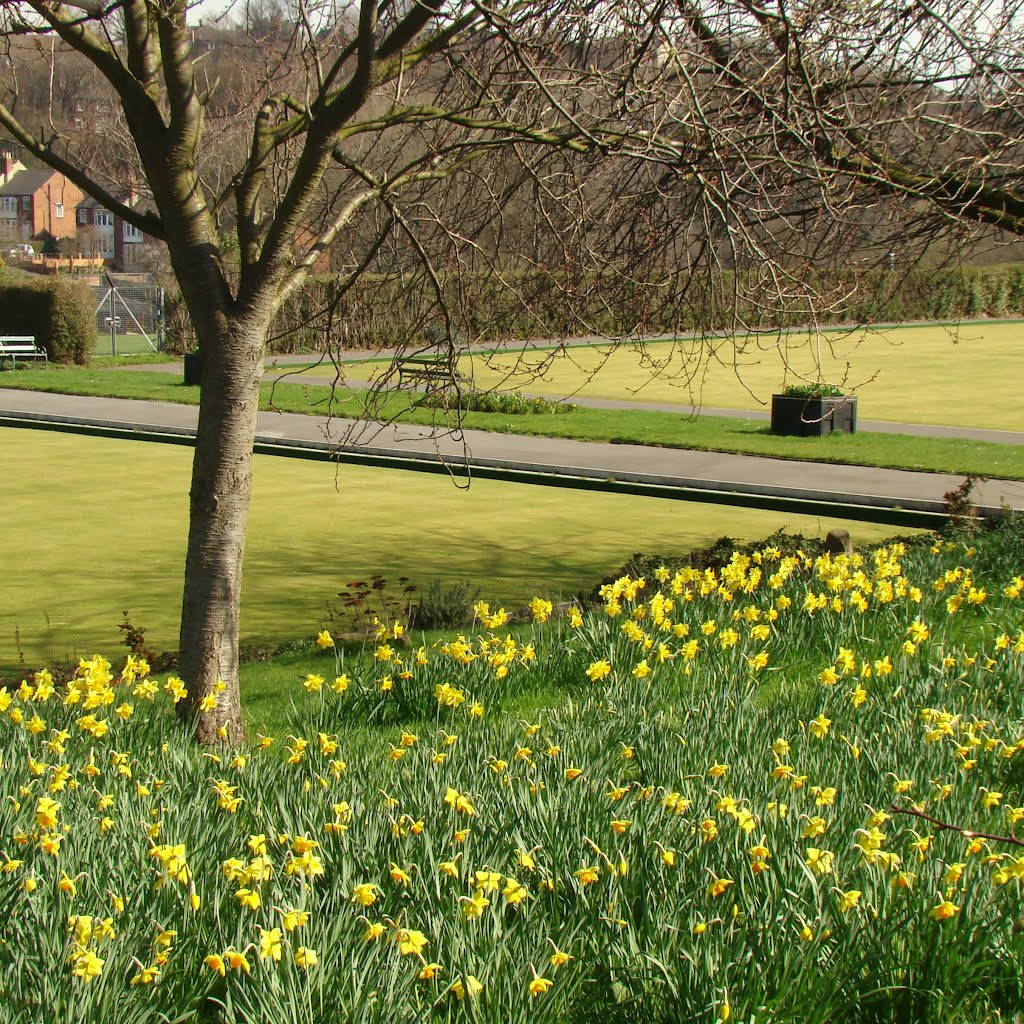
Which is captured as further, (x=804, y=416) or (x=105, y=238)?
(x=105, y=238)

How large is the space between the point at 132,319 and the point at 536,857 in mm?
43520

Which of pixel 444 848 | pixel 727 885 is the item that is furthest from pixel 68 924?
pixel 727 885

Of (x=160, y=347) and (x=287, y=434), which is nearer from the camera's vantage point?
(x=287, y=434)

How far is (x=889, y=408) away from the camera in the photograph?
24.4 metres

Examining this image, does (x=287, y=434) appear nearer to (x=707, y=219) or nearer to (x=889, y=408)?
(x=889, y=408)

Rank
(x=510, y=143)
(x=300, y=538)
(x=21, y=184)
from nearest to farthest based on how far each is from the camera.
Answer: (x=510, y=143), (x=300, y=538), (x=21, y=184)

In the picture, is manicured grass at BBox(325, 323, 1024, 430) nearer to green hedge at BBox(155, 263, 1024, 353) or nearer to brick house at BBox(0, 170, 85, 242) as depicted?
green hedge at BBox(155, 263, 1024, 353)

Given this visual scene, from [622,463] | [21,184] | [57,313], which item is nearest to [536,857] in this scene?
[622,463]

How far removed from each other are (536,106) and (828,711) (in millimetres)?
3891

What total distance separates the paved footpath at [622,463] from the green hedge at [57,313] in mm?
9905

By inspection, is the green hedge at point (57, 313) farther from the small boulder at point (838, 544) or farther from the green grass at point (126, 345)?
the small boulder at point (838, 544)

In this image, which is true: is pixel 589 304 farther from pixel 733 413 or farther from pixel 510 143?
pixel 733 413

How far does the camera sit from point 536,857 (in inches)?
145

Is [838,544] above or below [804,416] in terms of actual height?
below
